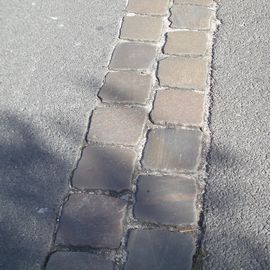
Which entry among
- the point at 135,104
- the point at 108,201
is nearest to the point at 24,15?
the point at 135,104

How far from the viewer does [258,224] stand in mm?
2244

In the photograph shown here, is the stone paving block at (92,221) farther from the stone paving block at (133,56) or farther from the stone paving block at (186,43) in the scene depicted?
the stone paving block at (186,43)

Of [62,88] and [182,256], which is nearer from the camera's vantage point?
[182,256]

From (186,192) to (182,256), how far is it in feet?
1.17

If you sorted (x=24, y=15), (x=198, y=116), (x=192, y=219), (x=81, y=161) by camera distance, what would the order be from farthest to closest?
1. (x=24, y=15)
2. (x=198, y=116)
3. (x=81, y=161)
4. (x=192, y=219)

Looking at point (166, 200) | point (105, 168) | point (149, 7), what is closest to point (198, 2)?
point (149, 7)

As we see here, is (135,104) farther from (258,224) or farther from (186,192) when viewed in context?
(258,224)

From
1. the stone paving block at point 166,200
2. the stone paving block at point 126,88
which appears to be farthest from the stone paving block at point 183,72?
the stone paving block at point 166,200

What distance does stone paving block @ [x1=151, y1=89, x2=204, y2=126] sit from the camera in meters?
2.76

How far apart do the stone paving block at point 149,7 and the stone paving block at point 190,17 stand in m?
0.08

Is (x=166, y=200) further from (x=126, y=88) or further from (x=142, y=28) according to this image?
(x=142, y=28)

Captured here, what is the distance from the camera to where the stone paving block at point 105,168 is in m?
2.45

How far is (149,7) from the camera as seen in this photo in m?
3.64

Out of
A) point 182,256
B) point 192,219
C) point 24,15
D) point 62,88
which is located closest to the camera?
point 182,256
